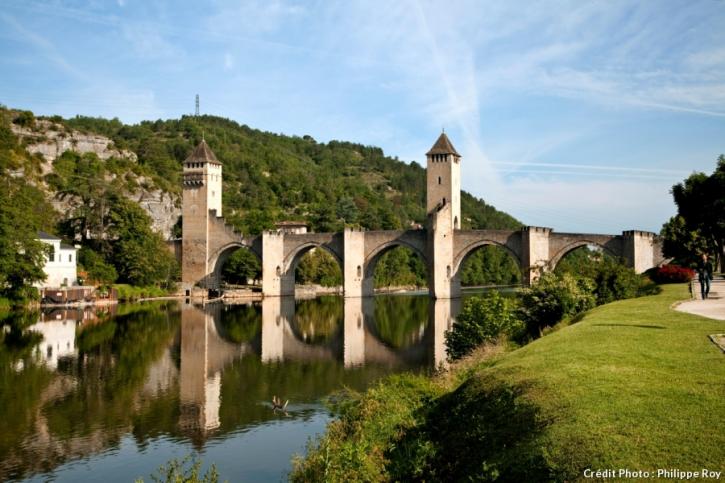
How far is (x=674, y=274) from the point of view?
86.0 ft

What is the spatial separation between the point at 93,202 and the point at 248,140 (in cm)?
7314

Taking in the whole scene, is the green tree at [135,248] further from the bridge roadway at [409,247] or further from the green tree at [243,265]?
the green tree at [243,265]

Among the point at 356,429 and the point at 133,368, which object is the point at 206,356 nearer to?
the point at 133,368

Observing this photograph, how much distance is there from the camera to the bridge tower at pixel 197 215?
2290 inches

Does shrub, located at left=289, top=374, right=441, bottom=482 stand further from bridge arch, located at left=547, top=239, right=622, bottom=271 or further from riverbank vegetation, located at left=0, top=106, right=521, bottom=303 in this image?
bridge arch, located at left=547, top=239, right=622, bottom=271

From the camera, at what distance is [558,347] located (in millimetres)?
12352

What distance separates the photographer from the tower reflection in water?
1817cm

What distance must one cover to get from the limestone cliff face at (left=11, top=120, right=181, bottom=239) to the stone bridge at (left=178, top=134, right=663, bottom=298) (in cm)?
886

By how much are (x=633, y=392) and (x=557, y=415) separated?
1044mm

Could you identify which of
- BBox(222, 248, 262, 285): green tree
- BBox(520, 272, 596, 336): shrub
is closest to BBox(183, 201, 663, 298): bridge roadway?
BBox(222, 248, 262, 285): green tree

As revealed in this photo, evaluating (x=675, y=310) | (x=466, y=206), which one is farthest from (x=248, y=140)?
(x=675, y=310)

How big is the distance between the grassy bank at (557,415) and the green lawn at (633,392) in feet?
0.05

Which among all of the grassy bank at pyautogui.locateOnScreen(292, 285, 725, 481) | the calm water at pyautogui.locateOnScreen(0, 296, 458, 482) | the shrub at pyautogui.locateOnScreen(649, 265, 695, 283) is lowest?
the calm water at pyautogui.locateOnScreen(0, 296, 458, 482)

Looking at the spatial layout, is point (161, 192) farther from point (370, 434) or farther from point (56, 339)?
point (370, 434)
